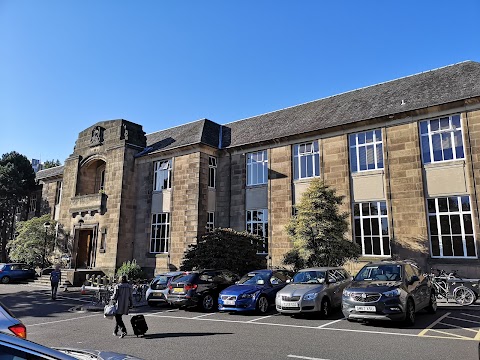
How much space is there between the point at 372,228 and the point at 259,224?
23.1 feet

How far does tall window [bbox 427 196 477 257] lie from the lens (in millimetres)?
15625

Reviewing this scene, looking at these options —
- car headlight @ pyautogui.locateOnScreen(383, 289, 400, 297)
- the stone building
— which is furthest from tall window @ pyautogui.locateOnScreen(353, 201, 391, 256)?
car headlight @ pyautogui.locateOnScreen(383, 289, 400, 297)

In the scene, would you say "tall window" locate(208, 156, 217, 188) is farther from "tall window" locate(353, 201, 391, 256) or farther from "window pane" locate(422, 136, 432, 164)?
"window pane" locate(422, 136, 432, 164)

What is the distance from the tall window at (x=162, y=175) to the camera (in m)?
25.3

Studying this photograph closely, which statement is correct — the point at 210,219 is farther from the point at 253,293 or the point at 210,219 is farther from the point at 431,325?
the point at 431,325

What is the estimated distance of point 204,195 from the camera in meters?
23.2

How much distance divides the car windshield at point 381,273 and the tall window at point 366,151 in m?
8.93

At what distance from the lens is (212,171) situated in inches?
973

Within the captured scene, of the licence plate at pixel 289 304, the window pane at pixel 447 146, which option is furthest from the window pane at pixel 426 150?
the licence plate at pixel 289 304

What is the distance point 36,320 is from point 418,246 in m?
16.3

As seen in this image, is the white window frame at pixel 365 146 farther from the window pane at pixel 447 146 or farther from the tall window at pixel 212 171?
the tall window at pixel 212 171

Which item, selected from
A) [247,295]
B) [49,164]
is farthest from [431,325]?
[49,164]

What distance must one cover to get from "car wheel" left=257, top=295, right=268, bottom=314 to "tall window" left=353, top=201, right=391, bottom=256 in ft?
26.7

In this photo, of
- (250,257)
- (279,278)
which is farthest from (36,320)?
(250,257)
